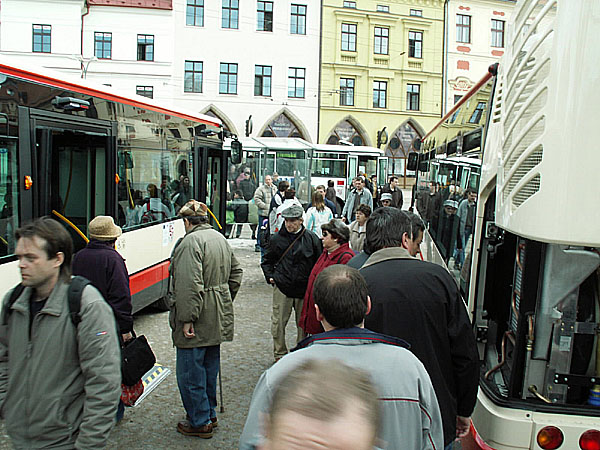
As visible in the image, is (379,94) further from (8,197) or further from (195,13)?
(8,197)

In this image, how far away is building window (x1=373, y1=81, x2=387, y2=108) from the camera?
43.4 m

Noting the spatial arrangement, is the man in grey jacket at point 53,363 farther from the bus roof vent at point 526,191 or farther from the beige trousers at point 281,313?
the beige trousers at point 281,313

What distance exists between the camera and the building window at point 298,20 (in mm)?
41062

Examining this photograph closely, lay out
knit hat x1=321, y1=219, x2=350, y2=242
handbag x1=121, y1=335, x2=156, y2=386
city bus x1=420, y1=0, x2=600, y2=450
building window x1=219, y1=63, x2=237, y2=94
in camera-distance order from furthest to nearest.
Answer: building window x1=219, y1=63, x2=237, y2=94, knit hat x1=321, y1=219, x2=350, y2=242, handbag x1=121, y1=335, x2=156, y2=386, city bus x1=420, y1=0, x2=600, y2=450

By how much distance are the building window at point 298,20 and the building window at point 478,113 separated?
37.2m

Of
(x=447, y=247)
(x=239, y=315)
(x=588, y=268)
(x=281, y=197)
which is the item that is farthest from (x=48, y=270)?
(x=281, y=197)

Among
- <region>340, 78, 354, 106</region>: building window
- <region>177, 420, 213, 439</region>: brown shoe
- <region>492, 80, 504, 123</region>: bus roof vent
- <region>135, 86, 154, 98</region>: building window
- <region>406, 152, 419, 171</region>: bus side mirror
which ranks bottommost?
<region>177, 420, 213, 439</region>: brown shoe

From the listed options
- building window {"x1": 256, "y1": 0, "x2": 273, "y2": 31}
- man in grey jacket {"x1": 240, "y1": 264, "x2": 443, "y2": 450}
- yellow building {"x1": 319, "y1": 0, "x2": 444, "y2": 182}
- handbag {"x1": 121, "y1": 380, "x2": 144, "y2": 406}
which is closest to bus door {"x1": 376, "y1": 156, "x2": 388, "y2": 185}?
yellow building {"x1": 319, "y1": 0, "x2": 444, "y2": 182}

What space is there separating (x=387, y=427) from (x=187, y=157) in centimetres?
812

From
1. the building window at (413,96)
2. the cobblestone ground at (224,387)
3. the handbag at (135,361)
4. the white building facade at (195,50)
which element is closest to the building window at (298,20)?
the white building facade at (195,50)

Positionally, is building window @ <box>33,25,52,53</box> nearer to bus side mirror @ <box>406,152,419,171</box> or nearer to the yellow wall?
the yellow wall

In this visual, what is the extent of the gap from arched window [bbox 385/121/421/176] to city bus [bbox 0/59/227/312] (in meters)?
33.7

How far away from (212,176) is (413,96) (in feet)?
114

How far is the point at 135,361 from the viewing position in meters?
4.62
